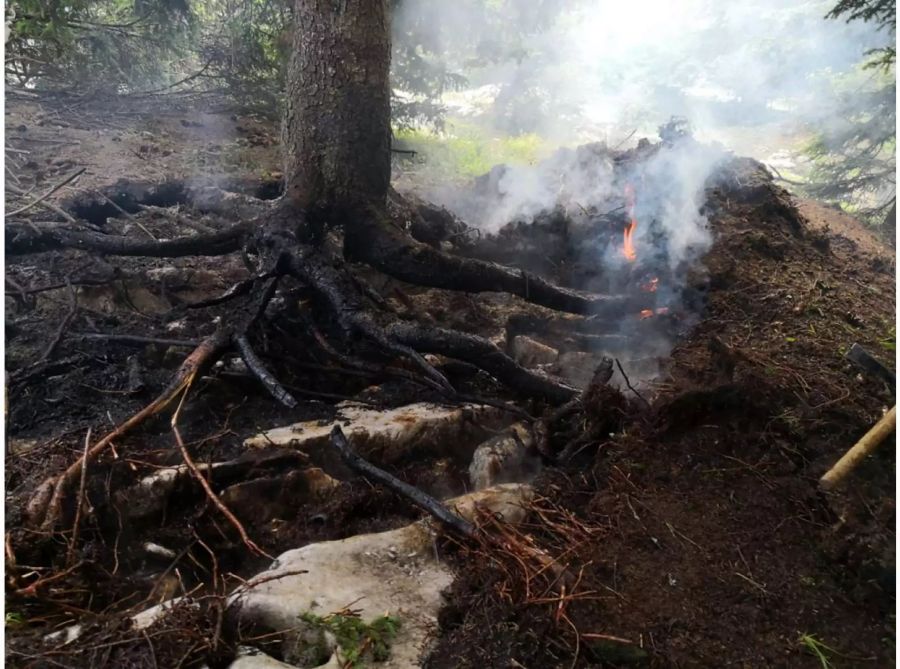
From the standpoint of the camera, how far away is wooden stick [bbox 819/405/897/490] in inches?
105

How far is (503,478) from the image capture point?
→ 356cm

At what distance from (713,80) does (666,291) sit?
46.6ft

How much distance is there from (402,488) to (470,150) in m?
10.6

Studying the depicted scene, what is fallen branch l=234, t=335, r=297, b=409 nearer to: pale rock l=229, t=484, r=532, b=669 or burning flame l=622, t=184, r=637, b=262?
pale rock l=229, t=484, r=532, b=669

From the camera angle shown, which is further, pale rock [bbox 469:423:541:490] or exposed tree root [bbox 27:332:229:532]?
pale rock [bbox 469:423:541:490]

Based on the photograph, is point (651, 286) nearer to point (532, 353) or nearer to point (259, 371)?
point (532, 353)

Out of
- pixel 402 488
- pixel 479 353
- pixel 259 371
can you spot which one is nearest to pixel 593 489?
pixel 402 488

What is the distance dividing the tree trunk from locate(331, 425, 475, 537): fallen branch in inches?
79.6

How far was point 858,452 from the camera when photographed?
275 cm

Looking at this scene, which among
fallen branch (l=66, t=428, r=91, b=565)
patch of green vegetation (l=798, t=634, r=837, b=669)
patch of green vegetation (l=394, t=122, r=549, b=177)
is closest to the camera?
patch of green vegetation (l=798, t=634, r=837, b=669)

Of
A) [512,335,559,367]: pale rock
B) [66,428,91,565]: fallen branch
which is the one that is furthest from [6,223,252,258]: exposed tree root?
[512,335,559,367]: pale rock

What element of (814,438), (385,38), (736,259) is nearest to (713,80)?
(736,259)

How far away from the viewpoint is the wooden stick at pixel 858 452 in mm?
2678

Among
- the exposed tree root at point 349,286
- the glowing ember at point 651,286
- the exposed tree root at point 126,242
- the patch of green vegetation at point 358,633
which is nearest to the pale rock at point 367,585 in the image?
the patch of green vegetation at point 358,633
